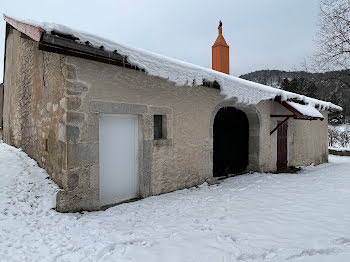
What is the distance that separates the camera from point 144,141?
421cm

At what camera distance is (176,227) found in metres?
3.04

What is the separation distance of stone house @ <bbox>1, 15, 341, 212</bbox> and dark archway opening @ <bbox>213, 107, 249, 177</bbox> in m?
0.05

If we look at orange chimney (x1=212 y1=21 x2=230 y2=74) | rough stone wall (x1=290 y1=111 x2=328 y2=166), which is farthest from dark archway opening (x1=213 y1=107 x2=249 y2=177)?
orange chimney (x1=212 y1=21 x2=230 y2=74)

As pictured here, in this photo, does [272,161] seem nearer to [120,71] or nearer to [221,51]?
[221,51]

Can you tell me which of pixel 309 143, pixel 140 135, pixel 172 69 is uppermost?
pixel 172 69

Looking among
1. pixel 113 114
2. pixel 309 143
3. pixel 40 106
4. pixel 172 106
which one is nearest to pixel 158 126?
pixel 172 106

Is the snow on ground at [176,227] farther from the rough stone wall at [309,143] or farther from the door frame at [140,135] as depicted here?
the rough stone wall at [309,143]

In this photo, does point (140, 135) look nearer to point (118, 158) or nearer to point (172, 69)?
point (118, 158)

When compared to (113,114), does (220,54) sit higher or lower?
higher

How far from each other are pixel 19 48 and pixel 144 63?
505 centimetres

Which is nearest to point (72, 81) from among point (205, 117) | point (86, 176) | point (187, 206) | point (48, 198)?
point (86, 176)

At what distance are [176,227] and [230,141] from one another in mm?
4577

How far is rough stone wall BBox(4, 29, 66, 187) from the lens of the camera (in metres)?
3.61

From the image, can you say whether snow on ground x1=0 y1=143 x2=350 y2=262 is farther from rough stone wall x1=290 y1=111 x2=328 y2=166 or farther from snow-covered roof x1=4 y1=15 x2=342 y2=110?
rough stone wall x1=290 y1=111 x2=328 y2=166
